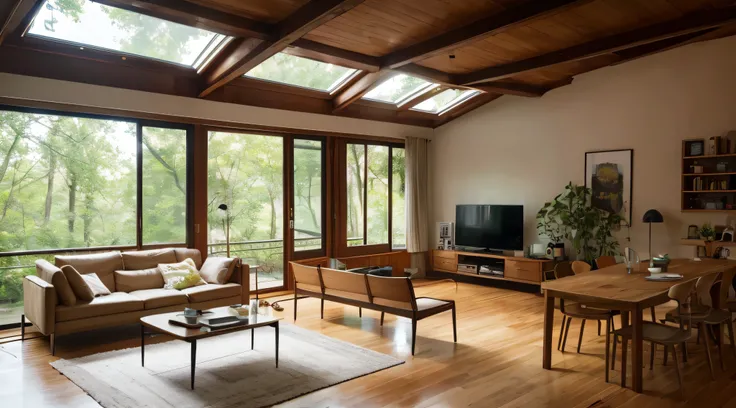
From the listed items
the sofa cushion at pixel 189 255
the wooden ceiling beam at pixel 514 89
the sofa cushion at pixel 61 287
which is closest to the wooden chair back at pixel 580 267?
the wooden ceiling beam at pixel 514 89

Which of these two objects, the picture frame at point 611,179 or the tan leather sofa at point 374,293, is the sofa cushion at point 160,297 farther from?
the picture frame at point 611,179

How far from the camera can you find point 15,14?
4594mm

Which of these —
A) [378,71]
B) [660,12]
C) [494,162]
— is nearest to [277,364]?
[378,71]

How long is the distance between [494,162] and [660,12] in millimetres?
3905

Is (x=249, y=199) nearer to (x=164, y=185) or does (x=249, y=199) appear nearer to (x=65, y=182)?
(x=164, y=185)

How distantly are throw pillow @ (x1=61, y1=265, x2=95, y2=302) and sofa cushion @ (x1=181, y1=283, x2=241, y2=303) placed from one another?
0.97 m

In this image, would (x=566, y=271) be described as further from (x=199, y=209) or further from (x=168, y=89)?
(x=168, y=89)

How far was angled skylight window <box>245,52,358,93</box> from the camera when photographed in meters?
7.07

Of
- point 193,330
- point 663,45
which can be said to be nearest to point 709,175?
point 663,45

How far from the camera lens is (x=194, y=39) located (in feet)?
20.4

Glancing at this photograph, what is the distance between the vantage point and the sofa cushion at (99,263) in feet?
18.8

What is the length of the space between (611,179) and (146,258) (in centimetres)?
628

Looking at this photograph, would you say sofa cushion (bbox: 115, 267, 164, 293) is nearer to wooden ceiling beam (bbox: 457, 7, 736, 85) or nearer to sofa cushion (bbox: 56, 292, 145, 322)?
sofa cushion (bbox: 56, 292, 145, 322)

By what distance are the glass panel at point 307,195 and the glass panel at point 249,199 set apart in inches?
10.7
